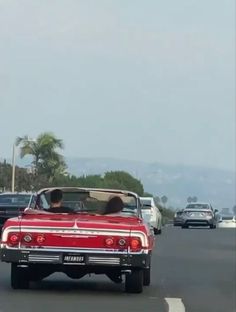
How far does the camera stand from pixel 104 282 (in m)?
17.7

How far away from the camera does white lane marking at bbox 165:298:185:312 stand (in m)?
14.1

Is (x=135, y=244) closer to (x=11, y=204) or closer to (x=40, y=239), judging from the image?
(x=40, y=239)

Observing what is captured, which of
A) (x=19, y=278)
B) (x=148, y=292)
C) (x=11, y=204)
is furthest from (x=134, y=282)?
(x=11, y=204)

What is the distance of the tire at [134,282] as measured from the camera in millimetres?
15391

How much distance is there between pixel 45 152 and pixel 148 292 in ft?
191

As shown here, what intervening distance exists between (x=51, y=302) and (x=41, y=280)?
9.46 ft

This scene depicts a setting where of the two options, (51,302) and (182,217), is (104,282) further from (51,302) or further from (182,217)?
(182,217)

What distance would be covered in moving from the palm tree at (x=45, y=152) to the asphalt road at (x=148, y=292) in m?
48.7

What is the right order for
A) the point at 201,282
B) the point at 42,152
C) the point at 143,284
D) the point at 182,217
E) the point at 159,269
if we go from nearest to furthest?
the point at 143,284, the point at 201,282, the point at 159,269, the point at 182,217, the point at 42,152

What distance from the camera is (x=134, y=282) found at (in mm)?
15547

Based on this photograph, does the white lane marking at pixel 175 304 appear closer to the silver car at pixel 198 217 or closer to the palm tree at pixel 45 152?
the silver car at pixel 198 217

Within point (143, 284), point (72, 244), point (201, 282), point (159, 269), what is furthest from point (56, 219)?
point (159, 269)

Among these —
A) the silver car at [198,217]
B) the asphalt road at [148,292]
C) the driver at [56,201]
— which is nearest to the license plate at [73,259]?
the asphalt road at [148,292]

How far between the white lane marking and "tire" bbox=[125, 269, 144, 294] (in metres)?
0.53
